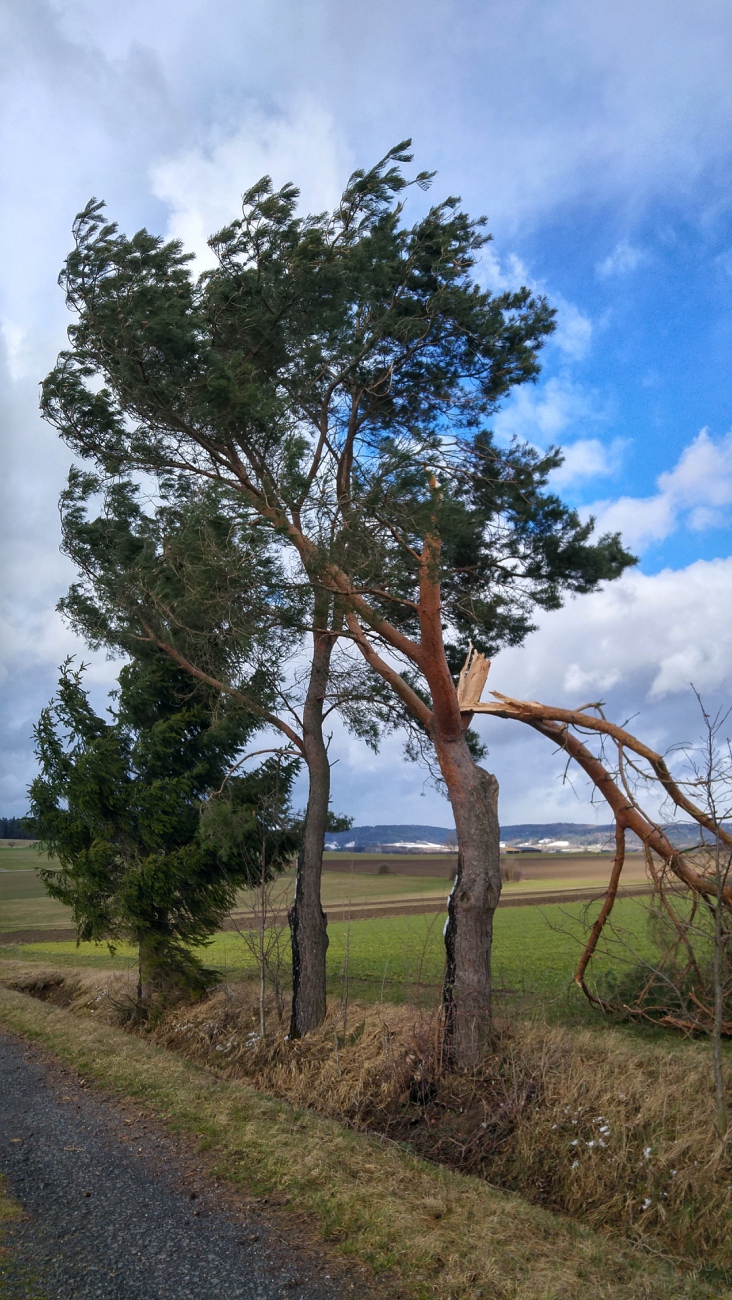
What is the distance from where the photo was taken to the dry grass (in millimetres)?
4938

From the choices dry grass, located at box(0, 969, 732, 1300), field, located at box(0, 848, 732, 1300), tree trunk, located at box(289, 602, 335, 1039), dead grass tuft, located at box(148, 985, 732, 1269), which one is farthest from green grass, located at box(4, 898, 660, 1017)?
dry grass, located at box(0, 969, 732, 1300)

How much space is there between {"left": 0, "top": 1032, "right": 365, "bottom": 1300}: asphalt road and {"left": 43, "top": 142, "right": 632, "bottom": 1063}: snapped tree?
132 inches

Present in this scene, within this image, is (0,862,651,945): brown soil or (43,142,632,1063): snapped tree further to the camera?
(0,862,651,945): brown soil

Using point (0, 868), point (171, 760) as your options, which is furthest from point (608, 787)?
point (0, 868)

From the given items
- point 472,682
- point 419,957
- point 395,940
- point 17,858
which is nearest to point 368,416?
point 472,682

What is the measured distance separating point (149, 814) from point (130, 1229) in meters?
8.97

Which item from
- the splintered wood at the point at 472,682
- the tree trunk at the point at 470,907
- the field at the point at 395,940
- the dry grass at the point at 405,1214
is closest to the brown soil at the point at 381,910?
the field at the point at 395,940

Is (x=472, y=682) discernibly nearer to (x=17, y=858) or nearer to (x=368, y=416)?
(x=368, y=416)

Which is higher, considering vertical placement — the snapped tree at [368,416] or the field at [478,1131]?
the snapped tree at [368,416]

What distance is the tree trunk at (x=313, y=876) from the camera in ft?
37.6

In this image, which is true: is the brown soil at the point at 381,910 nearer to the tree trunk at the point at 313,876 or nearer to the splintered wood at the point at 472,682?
the tree trunk at the point at 313,876

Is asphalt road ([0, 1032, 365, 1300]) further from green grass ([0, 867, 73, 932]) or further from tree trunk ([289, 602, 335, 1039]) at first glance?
green grass ([0, 867, 73, 932])

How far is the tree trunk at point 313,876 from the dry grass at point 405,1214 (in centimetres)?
237

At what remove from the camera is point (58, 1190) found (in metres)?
6.33
